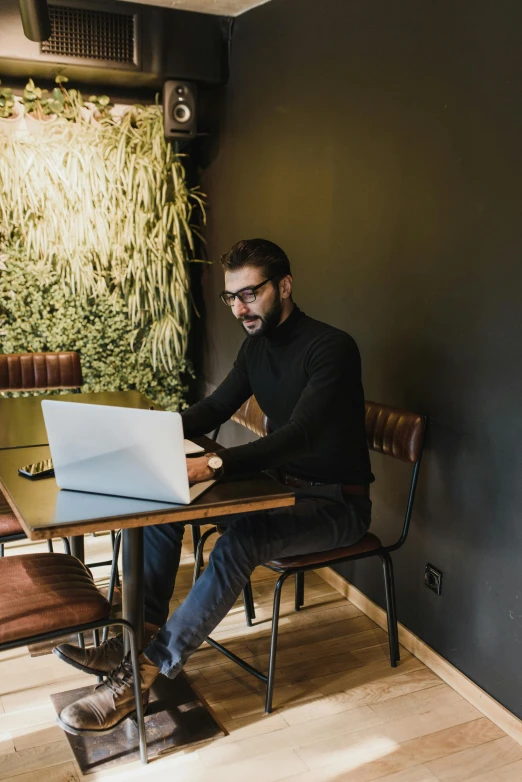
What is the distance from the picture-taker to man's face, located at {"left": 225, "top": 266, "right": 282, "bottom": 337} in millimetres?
2498

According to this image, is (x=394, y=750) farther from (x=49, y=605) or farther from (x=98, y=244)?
(x=98, y=244)

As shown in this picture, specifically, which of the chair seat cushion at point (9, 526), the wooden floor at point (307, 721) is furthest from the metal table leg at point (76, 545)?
the wooden floor at point (307, 721)

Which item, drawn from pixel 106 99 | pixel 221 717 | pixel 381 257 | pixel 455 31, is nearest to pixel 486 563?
pixel 221 717

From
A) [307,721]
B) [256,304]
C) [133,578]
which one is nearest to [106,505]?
[133,578]

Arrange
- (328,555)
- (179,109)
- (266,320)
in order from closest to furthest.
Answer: (328,555) → (266,320) → (179,109)

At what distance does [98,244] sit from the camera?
4.64m

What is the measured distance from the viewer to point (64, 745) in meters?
2.23

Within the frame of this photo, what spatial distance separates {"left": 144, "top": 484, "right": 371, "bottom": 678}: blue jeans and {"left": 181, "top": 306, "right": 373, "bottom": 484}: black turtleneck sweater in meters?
0.11

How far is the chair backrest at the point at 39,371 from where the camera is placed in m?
3.53

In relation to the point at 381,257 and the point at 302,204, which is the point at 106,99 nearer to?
the point at 302,204

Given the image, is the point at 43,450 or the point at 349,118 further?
the point at 349,118

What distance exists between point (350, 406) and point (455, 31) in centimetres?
130

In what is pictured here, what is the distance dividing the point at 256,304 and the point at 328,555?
2.88 ft

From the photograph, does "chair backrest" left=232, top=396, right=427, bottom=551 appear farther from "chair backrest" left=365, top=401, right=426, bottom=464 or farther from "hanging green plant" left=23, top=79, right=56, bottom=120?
"hanging green plant" left=23, top=79, right=56, bottom=120
